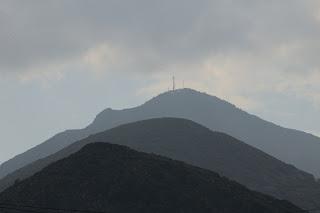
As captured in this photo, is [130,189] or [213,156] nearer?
[130,189]

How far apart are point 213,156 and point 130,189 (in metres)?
78.0

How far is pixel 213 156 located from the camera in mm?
149250

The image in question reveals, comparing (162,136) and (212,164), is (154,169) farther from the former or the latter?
(162,136)

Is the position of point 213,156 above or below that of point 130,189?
above

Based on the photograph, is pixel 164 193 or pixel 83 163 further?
pixel 83 163

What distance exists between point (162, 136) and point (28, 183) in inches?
3683

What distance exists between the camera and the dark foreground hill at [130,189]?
6988 centimetres

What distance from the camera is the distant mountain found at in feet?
431

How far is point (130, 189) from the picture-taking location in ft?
240

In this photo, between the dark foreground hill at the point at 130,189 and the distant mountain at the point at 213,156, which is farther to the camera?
the distant mountain at the point at 213,156

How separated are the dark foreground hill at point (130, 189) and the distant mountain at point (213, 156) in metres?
41.9

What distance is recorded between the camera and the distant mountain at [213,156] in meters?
132

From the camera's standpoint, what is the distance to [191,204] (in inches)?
2820

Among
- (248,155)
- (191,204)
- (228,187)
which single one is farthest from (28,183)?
(248,155)
